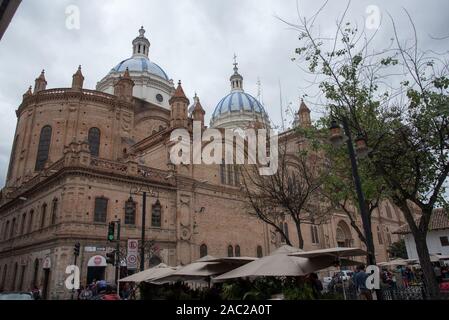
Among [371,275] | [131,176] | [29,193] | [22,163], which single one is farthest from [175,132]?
[371,275]

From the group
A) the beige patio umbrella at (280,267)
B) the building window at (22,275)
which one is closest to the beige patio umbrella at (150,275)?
the beige patio umbrella at (280,267)

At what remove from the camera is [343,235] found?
44969 millimetres

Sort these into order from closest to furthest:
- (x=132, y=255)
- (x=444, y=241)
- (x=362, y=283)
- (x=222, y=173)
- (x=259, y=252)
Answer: (x=362, y=283) → (x=132, y=255) → (x=444, y=241) → (x=222, y=173) → (x=259, y=252)

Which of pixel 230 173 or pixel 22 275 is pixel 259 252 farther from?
pixel 22 275

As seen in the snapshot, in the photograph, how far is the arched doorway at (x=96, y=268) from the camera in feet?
72.6

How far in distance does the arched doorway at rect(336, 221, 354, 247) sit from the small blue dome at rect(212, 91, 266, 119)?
22.8 m

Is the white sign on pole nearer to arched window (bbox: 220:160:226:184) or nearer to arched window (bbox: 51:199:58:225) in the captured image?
arched window (bbox: 51:199:58:225)

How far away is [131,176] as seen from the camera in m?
25.6

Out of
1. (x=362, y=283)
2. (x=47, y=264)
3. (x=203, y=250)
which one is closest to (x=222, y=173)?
(x=203, y=250)

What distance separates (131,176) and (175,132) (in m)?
6.59

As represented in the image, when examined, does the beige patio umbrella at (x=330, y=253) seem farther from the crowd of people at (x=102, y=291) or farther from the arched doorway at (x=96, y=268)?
the arched doorway at (x=96, y=268)

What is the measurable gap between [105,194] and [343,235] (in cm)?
3288

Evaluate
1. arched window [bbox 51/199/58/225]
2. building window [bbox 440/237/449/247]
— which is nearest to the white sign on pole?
arched window [bbox 51/199/58/225]

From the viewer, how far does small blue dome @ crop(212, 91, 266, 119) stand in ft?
188
